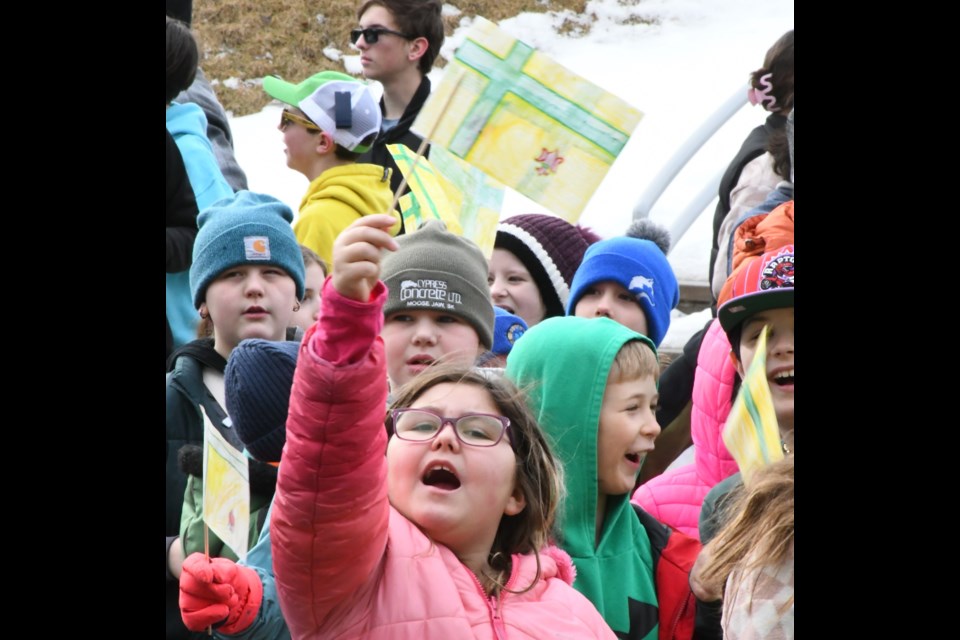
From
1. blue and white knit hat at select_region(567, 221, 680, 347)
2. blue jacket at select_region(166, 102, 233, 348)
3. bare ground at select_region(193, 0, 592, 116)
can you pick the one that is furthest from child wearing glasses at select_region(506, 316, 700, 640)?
bare ground at select_region(193, 0, 592, 116)

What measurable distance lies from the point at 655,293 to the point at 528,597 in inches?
84.7

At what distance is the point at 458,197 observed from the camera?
4164 millimetres

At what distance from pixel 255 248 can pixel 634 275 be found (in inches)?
50.2

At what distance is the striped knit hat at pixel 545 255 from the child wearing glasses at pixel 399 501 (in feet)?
6.96

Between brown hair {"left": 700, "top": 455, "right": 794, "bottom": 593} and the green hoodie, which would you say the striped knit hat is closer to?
the green hoodie

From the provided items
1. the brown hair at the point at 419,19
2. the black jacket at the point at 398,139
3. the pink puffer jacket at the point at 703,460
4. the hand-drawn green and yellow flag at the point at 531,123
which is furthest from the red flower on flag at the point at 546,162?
the brown hair at the point at 419,19

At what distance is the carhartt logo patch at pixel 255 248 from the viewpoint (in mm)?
4047

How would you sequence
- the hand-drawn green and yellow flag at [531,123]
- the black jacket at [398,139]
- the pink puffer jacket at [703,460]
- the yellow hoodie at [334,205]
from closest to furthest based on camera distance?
the hand-drawn green and yellow flag at [531,123], the pink puffer jacket at [703,460], the yellow hoodie at [334,205], the black jacket at [398,139]

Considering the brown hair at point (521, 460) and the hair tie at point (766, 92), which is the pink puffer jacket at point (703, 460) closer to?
the brown hair at point (521, 460)

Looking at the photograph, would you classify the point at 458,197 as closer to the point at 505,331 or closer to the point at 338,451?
the point at 505,331

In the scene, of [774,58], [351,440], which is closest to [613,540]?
[351,440]

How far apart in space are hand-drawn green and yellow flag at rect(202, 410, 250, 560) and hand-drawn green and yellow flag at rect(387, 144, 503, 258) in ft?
4.45

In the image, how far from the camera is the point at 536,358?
3.62 meters
